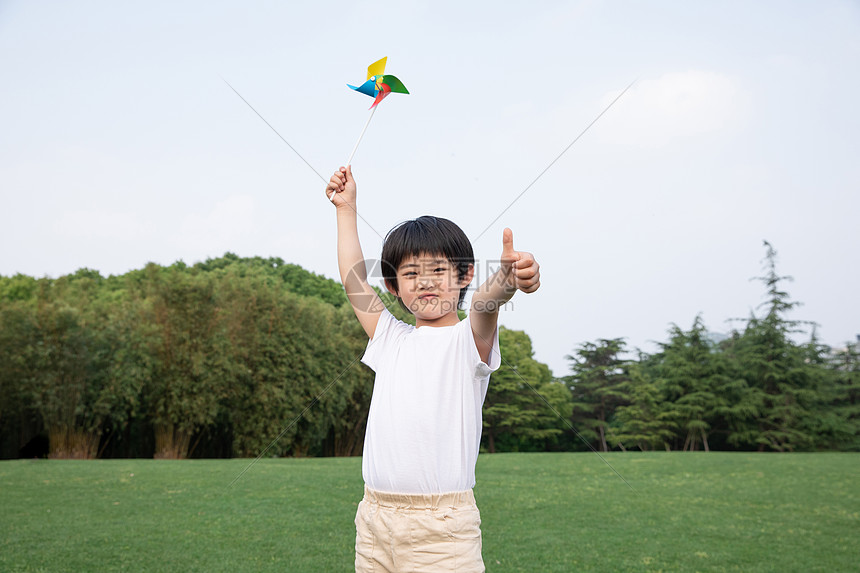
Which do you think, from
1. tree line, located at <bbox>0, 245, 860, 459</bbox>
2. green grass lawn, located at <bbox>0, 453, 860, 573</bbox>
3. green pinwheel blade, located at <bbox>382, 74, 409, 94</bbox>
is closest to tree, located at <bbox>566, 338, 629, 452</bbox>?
tree line, located at <bbox>0, 245, 860, 459</bbox>

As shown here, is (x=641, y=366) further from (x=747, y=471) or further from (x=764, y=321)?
(x=747, y=471)

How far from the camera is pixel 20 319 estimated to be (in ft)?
42.7

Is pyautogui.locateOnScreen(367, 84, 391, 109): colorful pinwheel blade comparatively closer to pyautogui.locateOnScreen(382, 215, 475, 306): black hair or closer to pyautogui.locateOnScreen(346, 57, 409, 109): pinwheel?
pyautogui.locateOnScreen(346, 57, 409, 109): pinwheel

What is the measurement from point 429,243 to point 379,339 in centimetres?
35

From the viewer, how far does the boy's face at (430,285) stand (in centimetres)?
178

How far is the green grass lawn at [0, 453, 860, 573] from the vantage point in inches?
173

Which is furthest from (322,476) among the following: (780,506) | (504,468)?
(780,506)

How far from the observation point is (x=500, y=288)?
1.49 m

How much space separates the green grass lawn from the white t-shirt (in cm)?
290

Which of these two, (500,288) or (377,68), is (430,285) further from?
(377,68)

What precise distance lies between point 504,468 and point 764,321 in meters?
15.6

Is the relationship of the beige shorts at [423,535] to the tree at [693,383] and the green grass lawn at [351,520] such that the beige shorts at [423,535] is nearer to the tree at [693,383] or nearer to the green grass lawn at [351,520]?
the green grass lawn at [351,520]

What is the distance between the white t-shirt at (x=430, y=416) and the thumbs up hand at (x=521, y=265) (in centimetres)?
30

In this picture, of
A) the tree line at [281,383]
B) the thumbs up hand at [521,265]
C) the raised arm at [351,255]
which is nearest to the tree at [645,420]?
the tree line at [281,383]
